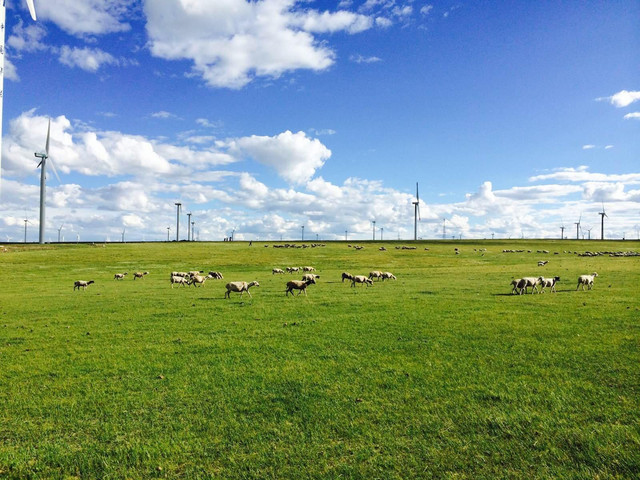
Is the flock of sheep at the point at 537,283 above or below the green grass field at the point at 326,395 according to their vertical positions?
above

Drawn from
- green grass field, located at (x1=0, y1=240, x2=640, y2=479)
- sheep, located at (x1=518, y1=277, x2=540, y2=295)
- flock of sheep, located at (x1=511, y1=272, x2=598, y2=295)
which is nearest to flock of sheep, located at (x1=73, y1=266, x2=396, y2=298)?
green grass field, located at (x1=0, y1=240, x2=640, y2=479)

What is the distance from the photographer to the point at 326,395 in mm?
11031

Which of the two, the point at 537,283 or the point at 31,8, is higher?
the point at 31,8

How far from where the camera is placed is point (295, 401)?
10.7 meters

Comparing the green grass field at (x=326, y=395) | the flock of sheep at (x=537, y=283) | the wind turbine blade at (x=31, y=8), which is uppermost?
the wind turbine blade at (x=31, y=8)

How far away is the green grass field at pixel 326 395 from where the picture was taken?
8.00 m

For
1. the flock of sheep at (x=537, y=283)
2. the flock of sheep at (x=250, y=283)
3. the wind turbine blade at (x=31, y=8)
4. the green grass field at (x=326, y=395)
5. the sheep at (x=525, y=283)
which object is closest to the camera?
the green grass field at (x=326, y=395)

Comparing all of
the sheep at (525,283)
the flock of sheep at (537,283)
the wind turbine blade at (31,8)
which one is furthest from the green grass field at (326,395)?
the wind turbine blade at (31,8)

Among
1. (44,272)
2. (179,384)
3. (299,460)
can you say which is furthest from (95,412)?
(44,272)

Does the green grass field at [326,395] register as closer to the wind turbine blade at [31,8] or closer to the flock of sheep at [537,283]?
the flock of sheep at [537,283]

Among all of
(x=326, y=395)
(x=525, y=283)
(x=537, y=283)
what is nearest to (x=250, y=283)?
(x=525, y=283)

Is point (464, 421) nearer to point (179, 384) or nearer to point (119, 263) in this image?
point (179, 384)

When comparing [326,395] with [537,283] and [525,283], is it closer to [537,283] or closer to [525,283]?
[525,283]

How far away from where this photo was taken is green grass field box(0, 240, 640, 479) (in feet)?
26.2
